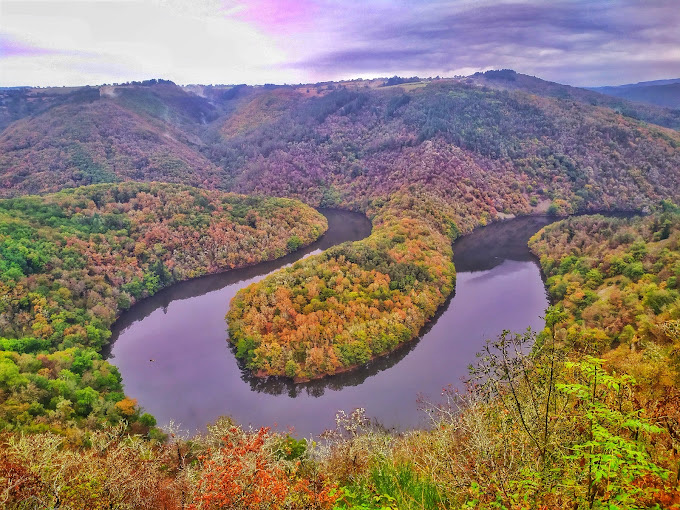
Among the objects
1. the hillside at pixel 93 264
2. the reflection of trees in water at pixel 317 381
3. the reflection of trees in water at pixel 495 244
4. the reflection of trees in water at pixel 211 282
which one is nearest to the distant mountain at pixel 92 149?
the hillside at pixel 93 264

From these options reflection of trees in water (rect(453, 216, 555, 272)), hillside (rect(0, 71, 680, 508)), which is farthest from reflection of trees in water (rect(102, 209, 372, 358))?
reflection of trees in water (rect(453, 216, 555, 272))

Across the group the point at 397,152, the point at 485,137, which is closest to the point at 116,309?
the point at 397,152

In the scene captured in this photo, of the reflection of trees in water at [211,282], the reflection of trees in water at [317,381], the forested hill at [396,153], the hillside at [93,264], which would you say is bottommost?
the reflection of trees in water at [317,381]

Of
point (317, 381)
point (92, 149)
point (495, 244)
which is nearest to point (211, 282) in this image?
point (317, 381)

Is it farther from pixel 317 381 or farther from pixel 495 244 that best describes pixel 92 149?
pixel 495 244

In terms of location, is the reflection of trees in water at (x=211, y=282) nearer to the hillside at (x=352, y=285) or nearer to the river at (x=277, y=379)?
A: the river at (x=277, y=379)

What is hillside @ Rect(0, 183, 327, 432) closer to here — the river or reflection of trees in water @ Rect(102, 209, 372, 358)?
reflection of trees in water @ Rect(102, 209, 372, 358)

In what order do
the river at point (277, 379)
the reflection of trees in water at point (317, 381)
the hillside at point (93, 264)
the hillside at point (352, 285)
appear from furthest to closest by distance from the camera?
the reflection of trees in water at point (317, 381)
the river at point (277, 379)
the hillside at point (93, 264)
the hillside at point (352, 285)
